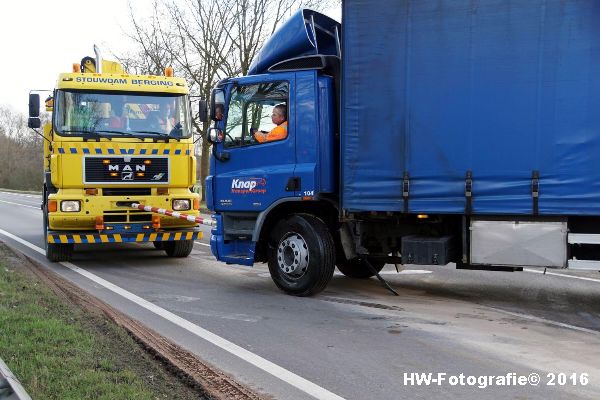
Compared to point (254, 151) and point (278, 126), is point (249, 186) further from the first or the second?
point (278, 126)

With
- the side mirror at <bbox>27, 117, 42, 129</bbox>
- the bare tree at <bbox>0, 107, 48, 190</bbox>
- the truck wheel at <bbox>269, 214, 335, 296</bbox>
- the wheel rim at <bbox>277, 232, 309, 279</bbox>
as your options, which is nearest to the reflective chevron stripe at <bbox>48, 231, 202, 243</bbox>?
the side mirror at <bbox>27, 117, 42, 129</bbox>

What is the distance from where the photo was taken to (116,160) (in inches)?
404

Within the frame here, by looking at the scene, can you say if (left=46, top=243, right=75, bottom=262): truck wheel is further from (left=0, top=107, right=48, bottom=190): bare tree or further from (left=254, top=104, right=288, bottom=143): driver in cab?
(left=0, top=107, right=48, bottom=190): bare tree

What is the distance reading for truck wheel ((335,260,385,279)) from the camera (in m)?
8.98

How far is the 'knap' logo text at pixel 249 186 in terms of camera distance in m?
7.84

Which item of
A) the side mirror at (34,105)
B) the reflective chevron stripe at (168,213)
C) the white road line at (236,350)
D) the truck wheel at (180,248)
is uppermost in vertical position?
the side mirror at (34,105)

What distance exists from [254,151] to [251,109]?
0.57 m

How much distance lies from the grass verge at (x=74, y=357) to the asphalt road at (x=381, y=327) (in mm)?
566

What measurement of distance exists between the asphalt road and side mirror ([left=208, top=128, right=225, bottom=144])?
2038 millimetres

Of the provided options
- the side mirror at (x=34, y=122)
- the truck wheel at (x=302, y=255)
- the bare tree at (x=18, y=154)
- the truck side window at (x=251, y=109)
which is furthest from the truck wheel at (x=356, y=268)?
the bare tree at (x=18, y=154)

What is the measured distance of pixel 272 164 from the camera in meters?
7.79

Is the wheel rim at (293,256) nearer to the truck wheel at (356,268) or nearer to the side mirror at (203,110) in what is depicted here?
the truck wheel at (356,268)

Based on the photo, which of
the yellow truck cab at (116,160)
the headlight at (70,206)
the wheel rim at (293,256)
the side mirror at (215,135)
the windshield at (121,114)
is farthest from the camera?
the windshield at (121,114)

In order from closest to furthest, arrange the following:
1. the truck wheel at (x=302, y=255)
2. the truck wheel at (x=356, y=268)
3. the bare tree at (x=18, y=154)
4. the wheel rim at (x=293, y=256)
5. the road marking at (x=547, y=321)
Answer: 1. the road marking at (x=547, y=321)
2. the truck wheel at (x=302, y=255)
3. the wheel rim at (x=293, y=256)
4. the truck wheel at (x=356, y=268)
5. the bare tree at (x=18, y=154)
